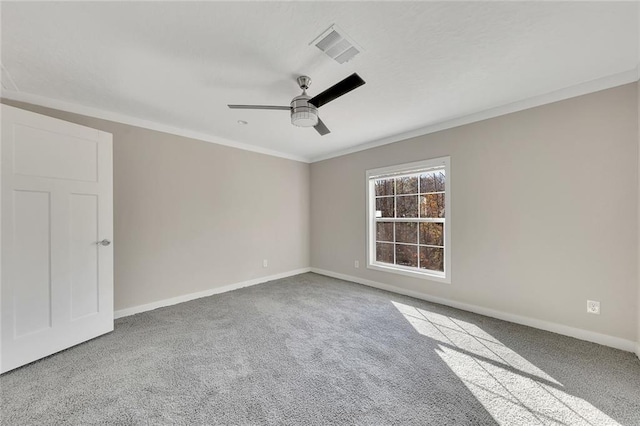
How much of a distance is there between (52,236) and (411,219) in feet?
Result: 13.2

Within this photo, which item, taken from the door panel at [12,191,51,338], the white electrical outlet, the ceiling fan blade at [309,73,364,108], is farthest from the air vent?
the white electrical outlet

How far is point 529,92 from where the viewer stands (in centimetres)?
239

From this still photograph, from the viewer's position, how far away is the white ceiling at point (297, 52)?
4.69ft

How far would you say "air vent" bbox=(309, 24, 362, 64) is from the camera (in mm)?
1577

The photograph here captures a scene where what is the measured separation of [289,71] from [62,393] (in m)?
2.84

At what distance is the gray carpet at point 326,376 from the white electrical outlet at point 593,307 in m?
0.30

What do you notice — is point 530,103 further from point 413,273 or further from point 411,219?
point 413,273

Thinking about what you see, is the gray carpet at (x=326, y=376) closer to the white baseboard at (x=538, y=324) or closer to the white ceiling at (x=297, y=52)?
the white baseboard at (x=538, y=324)

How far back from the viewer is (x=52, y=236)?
209 centimetres

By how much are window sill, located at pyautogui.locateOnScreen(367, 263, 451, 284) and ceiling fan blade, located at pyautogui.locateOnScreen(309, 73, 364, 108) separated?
8.80 feet

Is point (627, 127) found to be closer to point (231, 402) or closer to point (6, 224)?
point (231, 402)

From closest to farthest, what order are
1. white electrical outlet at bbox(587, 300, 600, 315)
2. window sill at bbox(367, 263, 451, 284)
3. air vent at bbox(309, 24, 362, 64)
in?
air vent at bbox(309, 24, 362, 64) < white electrical outlet at bbox(587, 300, 600, 315) < window sill at bbox(367, 263, 451, 284)

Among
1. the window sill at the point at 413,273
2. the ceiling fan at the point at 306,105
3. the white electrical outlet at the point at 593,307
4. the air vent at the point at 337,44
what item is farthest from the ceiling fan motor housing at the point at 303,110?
the white electrical outlet at the point at 593,307

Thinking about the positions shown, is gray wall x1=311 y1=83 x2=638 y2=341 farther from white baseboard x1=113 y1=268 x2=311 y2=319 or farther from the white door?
the white door
